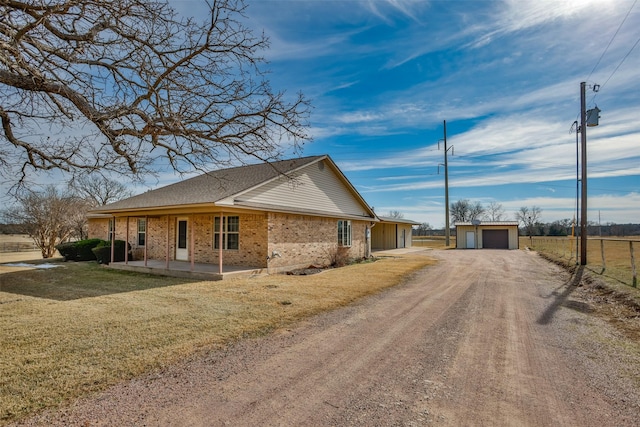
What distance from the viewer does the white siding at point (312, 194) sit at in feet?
43.7

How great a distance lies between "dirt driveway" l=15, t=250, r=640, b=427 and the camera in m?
3.08

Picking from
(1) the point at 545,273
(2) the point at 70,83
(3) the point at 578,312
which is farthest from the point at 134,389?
(1) the point at 545,273

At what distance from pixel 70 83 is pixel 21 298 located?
21.6 feet

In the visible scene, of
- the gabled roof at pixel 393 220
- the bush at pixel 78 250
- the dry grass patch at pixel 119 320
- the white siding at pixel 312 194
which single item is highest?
the white siding at pixel 312 194

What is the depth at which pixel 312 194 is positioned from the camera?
16.2 meters

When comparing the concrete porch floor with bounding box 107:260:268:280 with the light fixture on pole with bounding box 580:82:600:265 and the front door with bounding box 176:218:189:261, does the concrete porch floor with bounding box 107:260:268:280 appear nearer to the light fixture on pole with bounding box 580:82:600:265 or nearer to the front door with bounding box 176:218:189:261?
the front door with bounding box 176:218:189:261

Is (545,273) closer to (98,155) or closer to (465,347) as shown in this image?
(465,347)

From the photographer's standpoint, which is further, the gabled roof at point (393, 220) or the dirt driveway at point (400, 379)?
the gabled roof at point (393, 220)

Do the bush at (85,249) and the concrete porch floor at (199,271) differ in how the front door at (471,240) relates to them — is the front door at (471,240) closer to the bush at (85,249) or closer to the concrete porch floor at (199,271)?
the concrete porch floor at (199,271)

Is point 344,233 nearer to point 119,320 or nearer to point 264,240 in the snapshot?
point 264,240

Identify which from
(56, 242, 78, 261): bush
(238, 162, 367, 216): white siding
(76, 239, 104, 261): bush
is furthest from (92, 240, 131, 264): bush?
(238, 162, 367, 216): white siding

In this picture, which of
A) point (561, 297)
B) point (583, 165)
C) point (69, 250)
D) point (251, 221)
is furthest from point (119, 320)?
point (583, 165)

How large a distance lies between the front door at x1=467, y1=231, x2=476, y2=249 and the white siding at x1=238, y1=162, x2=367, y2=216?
18.1 metres

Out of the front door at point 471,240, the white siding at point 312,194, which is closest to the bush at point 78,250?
the white siding at point 312,194
